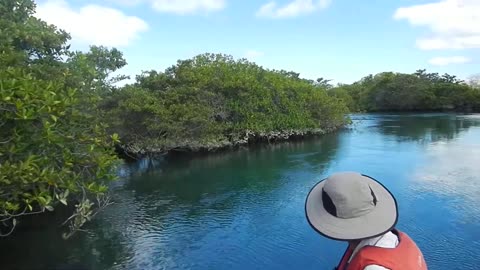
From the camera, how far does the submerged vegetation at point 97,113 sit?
611 centimetres

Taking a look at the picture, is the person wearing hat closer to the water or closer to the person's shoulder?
the person's shoulder

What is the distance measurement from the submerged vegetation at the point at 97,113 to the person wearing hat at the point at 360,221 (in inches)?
195

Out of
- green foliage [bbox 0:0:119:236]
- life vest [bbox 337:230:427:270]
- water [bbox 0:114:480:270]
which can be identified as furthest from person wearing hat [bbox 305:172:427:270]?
water [bbox 0:114:480:270]

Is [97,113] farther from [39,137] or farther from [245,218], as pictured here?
[39,137]

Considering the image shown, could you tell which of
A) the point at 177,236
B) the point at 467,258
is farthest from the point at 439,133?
the point at 177,236

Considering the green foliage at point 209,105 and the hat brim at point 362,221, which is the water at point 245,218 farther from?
the hat brim at point 362,221

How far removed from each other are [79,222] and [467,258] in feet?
26.4

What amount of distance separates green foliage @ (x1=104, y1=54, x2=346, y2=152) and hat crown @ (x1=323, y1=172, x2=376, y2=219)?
16912 millimetres

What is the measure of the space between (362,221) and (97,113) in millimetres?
12070

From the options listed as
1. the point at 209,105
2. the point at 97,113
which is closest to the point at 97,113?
the point at 97,113

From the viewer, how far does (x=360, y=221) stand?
1843mm

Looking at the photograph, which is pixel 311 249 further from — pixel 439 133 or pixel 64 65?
pixel 439 133

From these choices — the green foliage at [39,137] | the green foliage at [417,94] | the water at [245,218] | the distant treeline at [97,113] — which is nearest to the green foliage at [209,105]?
the distant treeline at [97,113]

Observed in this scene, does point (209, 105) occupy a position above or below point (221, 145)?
above
